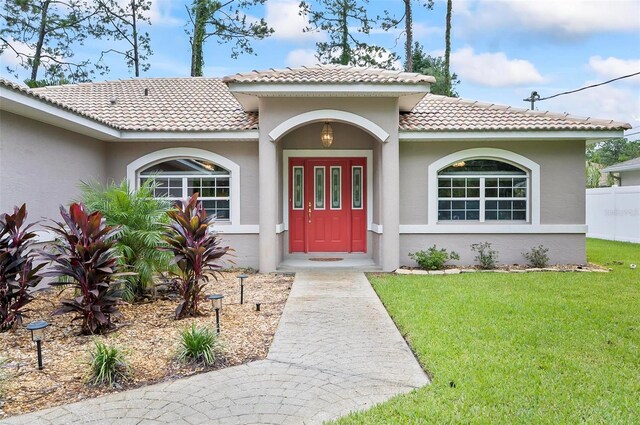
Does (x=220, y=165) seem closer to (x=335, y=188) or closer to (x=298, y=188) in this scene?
(x=298, y=188)

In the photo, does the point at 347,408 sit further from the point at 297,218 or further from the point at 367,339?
the point at 297,218

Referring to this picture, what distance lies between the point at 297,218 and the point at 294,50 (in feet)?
55.2

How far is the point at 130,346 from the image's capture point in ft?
18.0

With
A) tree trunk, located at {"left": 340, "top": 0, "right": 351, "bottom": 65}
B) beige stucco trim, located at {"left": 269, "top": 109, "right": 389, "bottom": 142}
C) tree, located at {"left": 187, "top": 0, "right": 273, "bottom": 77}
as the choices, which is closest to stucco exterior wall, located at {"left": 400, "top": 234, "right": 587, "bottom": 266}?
beige stucco trim, located at {"left": 269, "top": 109, "right": 389, "bottom": 142}

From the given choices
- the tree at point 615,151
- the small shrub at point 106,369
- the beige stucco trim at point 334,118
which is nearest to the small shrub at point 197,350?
the small shrub at point 106,369

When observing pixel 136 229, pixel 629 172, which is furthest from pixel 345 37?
pixel 136 229

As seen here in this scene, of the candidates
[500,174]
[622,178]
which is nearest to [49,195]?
[500,174]

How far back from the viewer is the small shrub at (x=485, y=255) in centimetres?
1112

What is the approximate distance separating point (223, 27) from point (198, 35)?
1.51 meters

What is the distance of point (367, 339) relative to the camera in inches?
225

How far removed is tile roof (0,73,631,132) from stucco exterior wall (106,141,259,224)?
0.55 metres

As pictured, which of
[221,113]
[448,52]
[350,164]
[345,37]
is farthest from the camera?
[345,37]

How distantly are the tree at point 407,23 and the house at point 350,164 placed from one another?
40.8 feet

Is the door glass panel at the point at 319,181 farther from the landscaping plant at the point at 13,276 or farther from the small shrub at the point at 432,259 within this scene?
the landscaping plant at the point at 13,276
